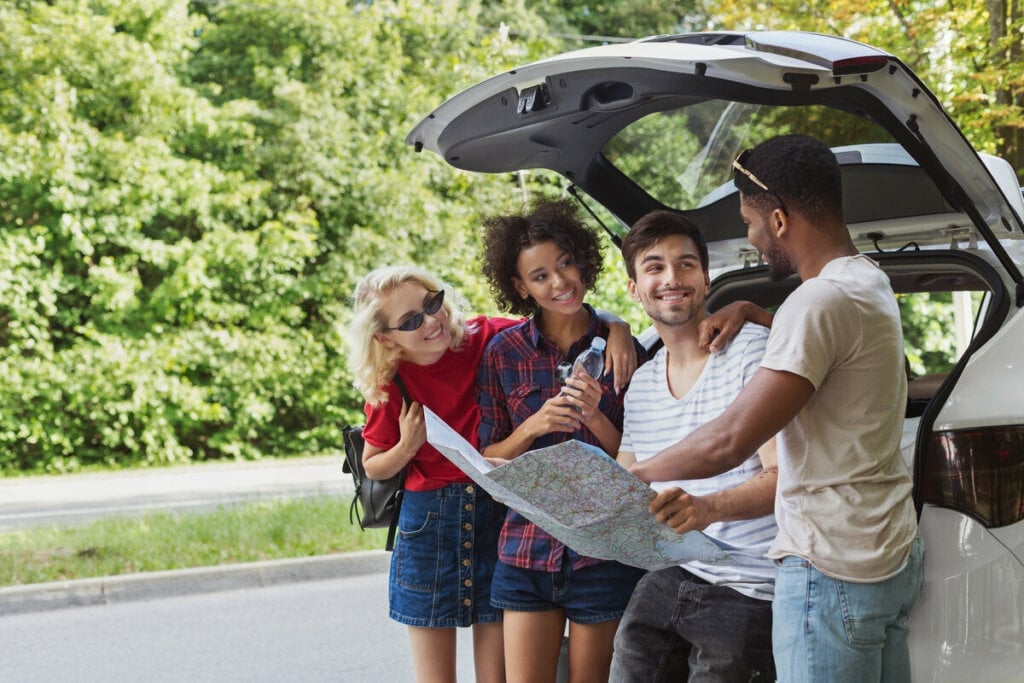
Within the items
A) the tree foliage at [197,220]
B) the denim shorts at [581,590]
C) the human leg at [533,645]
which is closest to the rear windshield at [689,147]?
the denim shorts at [581,590]

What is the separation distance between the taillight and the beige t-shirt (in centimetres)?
29

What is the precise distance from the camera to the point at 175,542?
26.1 ft

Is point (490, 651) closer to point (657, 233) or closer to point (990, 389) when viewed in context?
point (657, 233)

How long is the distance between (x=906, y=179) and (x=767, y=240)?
1.23 metres

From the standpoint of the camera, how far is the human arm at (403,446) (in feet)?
10.3

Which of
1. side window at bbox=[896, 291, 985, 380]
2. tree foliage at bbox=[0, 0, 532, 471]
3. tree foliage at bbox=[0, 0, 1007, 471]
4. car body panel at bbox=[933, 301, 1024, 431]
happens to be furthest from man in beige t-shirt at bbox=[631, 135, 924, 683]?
side window at bbox=[896, 291, 985, 380]

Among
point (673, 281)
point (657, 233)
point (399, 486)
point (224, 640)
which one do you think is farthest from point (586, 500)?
point (224, 640)

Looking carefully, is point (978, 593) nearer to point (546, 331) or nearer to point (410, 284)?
point (546, 331)

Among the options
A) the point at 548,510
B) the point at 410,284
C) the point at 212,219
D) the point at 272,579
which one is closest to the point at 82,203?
the point at 212,219

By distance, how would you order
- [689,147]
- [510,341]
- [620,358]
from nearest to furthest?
[620,358] → [510,341] → [689,147]

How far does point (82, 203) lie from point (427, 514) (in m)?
12.7

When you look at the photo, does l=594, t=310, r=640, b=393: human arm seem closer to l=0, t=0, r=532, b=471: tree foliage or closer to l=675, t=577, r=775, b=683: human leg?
l=675, t=577, r=775, b=683: human leg

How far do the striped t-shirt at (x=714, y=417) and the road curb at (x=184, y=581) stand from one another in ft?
17.6

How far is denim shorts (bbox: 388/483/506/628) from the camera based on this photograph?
3.15m
